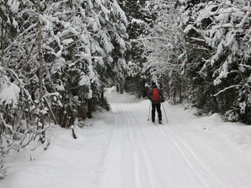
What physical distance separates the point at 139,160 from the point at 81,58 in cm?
415

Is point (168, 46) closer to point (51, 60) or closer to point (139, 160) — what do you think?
point (51, 60)

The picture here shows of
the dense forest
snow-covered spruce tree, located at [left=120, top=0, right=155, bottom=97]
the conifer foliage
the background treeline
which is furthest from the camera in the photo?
snow-covered spruce tree, located at [left=120, top=0, right=155, bottom=97]

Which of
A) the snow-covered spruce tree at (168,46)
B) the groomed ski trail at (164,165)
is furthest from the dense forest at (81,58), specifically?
the groomed ski trail at (164,165)

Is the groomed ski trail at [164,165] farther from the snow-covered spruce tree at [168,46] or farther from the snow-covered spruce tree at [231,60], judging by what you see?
the snow-covered spruce tree at [168,46]

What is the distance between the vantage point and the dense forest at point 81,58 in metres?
6.66

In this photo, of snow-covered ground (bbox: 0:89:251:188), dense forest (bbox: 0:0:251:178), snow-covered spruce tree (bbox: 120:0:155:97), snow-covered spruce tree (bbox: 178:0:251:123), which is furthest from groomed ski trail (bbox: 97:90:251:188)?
snow-covered spruce tree (bbox: 120:0:155:97)

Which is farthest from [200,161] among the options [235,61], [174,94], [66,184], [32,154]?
[174,94]

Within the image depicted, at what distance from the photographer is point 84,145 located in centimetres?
891

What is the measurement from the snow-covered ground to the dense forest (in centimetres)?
70

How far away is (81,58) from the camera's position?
380 inches

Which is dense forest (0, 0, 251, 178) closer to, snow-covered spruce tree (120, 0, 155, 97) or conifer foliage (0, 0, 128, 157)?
conifer foliage (0, 0, 128, 157)

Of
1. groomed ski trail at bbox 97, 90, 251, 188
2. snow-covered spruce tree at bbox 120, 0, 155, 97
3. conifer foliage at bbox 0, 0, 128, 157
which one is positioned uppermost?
snow-covered spruce tree at bbox 120, 0, 155, 97

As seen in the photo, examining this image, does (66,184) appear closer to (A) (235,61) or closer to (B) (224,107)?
(A) (235,61)

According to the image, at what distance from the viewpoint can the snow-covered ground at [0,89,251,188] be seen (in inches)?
227
